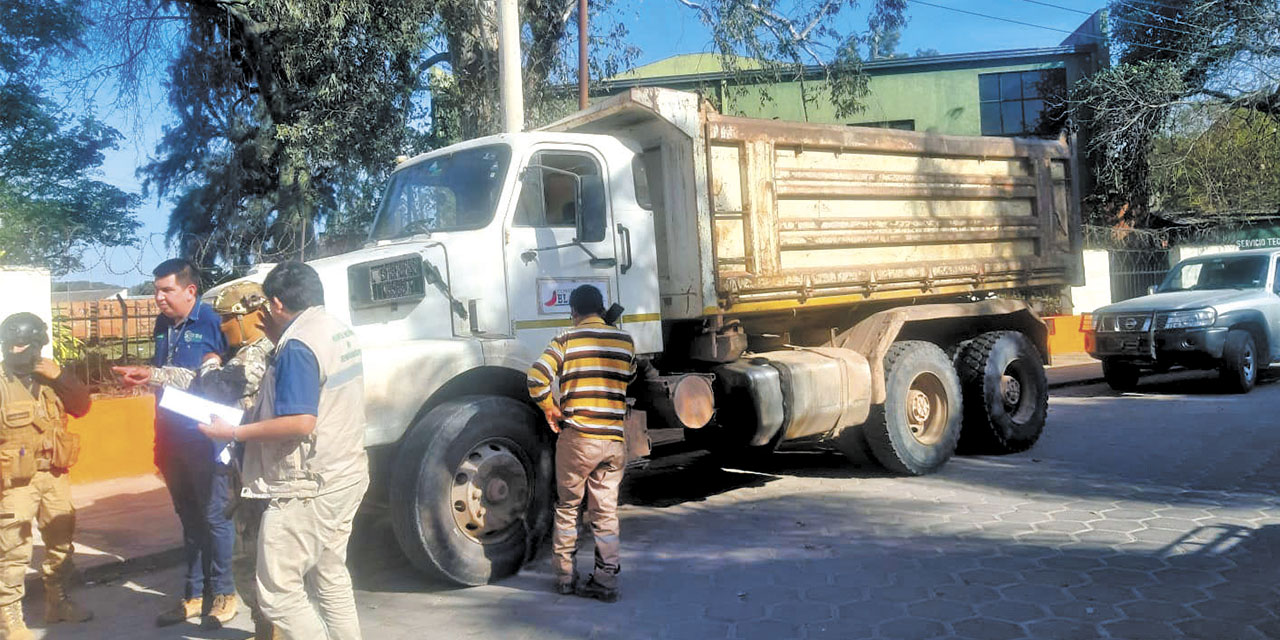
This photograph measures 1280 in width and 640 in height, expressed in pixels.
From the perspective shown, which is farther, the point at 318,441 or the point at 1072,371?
the point at 1072,371

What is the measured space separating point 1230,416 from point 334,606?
9557mm

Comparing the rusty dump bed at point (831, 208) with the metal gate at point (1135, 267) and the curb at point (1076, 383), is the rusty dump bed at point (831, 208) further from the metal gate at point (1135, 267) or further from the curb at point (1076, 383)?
the metal gate at point (1135, 267)

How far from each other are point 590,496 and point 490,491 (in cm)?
65

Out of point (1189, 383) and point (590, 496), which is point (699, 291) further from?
point (1189, 383)

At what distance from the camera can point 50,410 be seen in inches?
184

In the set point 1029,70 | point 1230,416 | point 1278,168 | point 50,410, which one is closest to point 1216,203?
point 1278,168

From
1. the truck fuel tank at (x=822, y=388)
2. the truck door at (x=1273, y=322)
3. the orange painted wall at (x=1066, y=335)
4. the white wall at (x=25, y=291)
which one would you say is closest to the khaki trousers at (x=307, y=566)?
the truck fuel tank at (x=822, y=388)

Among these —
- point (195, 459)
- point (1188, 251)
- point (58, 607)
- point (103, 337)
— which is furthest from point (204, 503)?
point (1188, 251)

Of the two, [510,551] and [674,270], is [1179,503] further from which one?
[510,551]

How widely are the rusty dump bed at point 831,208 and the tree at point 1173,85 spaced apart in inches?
586

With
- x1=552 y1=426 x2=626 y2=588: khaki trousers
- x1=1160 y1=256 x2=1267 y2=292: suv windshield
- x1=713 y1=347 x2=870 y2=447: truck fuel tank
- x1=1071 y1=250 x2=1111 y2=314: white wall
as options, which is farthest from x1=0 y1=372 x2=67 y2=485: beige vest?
x1=1071 y1=250 x2=1111 y2=314: white wall

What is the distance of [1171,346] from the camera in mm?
11461

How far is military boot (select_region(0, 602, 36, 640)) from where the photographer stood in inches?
174

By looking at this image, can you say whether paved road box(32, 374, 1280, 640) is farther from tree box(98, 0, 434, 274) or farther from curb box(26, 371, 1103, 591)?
tree box(98, 0, 434, 274)
